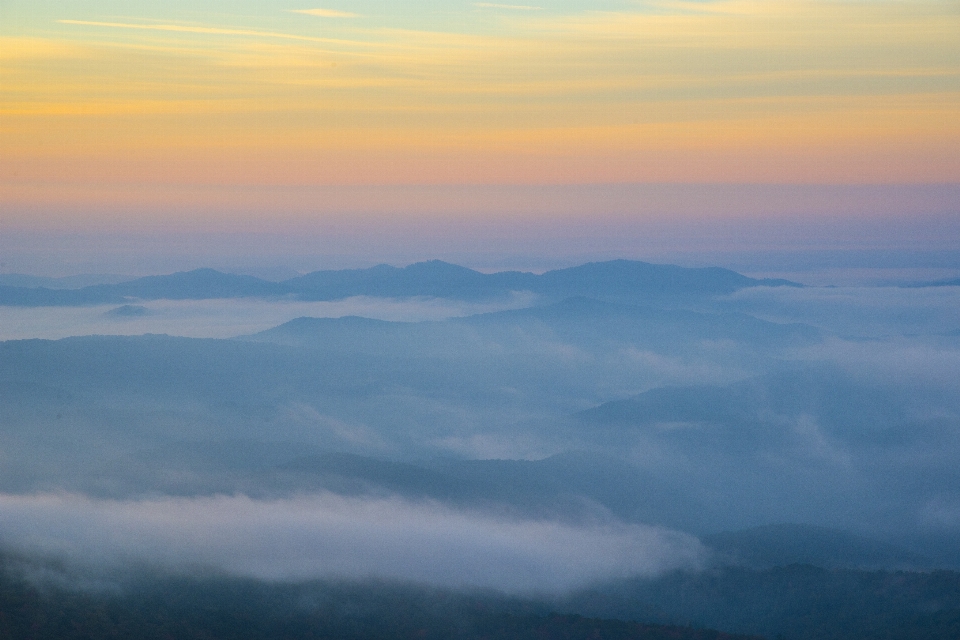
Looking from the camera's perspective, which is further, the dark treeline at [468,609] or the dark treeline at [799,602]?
the dark treeline at [799,602]

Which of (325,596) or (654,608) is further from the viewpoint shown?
(654,608)

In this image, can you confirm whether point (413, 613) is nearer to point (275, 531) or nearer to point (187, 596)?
point (187, 596)

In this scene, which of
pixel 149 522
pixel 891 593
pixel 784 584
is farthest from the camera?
pixel 149 522

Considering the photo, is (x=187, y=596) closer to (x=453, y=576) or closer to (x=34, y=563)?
(x=34, y=563)

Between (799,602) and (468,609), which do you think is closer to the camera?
(468,609)

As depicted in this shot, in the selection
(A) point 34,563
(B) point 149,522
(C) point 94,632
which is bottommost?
(C) point 94,632

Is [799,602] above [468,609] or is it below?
above

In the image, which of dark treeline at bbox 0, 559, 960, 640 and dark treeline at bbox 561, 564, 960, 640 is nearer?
dark treeline at bbox 0, 559, 960, 640

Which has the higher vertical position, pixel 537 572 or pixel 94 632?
pixel 537 572

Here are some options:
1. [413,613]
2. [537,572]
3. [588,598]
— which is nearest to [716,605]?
[588,598]

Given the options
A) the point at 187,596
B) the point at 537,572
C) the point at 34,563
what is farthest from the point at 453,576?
the point at 34,563

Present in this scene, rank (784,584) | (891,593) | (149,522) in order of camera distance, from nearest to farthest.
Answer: (891,593) < (784,584) < (149,522)
